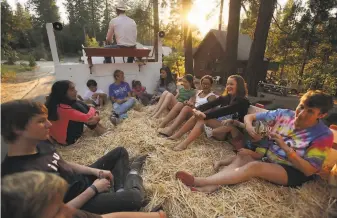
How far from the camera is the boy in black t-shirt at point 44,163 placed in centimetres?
141

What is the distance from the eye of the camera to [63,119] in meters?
2.76

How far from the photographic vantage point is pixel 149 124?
374 cm

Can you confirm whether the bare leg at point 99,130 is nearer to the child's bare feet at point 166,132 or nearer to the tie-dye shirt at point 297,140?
the child's bare feet at point 166,132

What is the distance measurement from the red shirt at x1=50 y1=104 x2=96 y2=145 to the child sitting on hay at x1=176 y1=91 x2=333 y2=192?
1565 millimetres

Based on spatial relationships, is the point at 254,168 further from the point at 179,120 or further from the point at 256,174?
the point at 179,120

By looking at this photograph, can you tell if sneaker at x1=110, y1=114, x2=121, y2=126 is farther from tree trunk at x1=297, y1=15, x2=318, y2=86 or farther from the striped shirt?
tree trunk at x1=297, y1=15, x2=318, y2=86

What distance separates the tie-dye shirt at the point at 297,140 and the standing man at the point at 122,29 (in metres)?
3.72

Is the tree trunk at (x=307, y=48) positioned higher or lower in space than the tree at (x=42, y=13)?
lower

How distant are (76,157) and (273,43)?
18.1m

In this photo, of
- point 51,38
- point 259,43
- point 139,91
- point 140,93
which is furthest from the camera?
point 259,43

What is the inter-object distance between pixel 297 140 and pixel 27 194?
2.06 meters

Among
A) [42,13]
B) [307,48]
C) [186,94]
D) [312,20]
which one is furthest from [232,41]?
[42,13]

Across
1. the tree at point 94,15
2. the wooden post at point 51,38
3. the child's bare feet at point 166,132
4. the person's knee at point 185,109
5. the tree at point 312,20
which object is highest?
the tree at point 94,15

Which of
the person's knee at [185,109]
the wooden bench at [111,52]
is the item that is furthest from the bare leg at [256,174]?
the wooden bench at [111,52]
